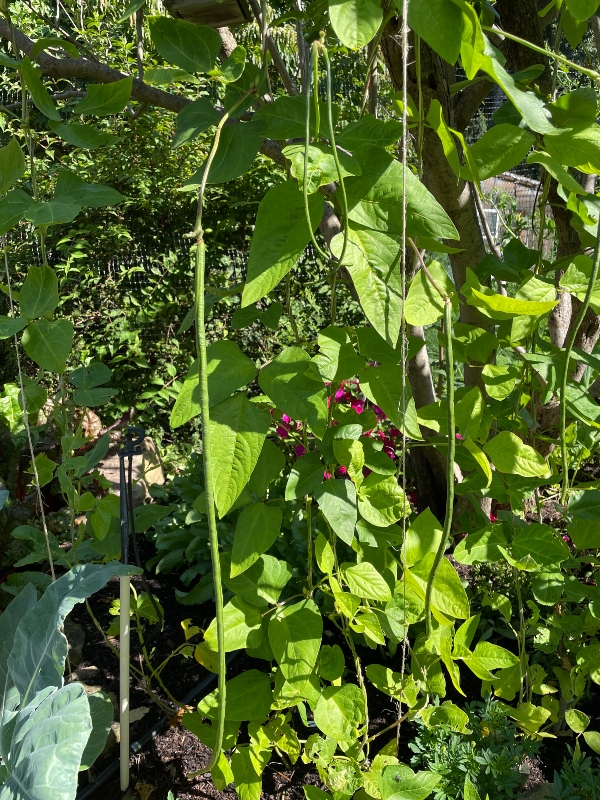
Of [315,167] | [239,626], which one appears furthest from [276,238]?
[239,626]

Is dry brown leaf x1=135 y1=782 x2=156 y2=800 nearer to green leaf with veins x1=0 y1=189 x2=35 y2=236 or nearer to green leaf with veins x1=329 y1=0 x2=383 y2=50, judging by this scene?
green leaf with veins x1=0 y1=189 x2=35 y2=236

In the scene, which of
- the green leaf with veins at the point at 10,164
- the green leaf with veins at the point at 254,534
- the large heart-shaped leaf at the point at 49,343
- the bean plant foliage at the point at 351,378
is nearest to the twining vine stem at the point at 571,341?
the bean plant foliage at the point at 351,378

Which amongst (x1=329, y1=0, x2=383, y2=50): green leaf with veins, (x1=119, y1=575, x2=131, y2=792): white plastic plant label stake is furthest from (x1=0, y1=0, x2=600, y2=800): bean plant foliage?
(x1=119, y1=575, x2=131, y2=792): white plastic plant label stake

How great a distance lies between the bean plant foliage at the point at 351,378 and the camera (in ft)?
2.33

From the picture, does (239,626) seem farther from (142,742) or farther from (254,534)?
(142,742)

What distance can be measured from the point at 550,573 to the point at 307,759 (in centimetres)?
55

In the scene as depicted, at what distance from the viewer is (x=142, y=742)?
1570 mm

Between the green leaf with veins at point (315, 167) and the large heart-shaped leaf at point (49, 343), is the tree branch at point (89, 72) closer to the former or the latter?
the large heart-shaped leaf at point (49, 343)

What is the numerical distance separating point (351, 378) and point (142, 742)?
1.08 m

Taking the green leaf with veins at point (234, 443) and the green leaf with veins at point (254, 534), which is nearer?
the green leaf with veins at point (234, 443)

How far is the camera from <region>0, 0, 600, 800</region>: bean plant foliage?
711mm

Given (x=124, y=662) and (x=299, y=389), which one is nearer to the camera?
(x=299, y=389)

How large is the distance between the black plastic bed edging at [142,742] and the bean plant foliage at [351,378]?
0.42 meters

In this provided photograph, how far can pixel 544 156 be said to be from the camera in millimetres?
738
